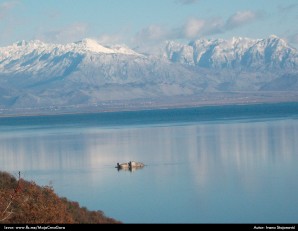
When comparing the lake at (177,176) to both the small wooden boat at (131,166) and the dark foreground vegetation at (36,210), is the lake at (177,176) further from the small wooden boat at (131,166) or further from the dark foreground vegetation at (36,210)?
the dark foreground vegetation at (36,210)

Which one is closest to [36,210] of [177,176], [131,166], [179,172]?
[177,176]

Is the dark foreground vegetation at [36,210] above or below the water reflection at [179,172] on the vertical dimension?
above

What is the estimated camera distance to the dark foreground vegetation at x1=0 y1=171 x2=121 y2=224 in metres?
19.6

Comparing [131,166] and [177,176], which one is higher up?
[131,166]

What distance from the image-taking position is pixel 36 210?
19.8 m

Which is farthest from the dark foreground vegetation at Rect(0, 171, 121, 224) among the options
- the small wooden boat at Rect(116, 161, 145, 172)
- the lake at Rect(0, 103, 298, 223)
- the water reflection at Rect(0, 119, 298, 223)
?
the small wooden boat at Rect(116, 161, 145, 172)

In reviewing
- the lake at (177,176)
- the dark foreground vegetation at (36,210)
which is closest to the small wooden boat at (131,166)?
the lake at (177,176)

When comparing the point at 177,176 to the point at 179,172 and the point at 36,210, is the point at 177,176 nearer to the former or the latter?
the point at 179,172

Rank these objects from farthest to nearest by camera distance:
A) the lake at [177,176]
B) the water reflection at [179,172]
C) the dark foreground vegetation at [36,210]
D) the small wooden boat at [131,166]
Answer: the small wooden boat at [131,166], the water reflection at [179,172], the lake at [177,176], the dark foreground vegetation at [36,210]

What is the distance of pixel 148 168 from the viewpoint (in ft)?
162

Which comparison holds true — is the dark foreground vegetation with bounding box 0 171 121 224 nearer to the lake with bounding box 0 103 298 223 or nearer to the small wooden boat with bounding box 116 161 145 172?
the lake with bounding box 0 103 298 223

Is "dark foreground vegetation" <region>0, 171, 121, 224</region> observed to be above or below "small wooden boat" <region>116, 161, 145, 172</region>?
above

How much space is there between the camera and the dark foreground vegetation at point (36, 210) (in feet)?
64.3

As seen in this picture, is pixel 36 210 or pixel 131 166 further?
pixel 131 166
